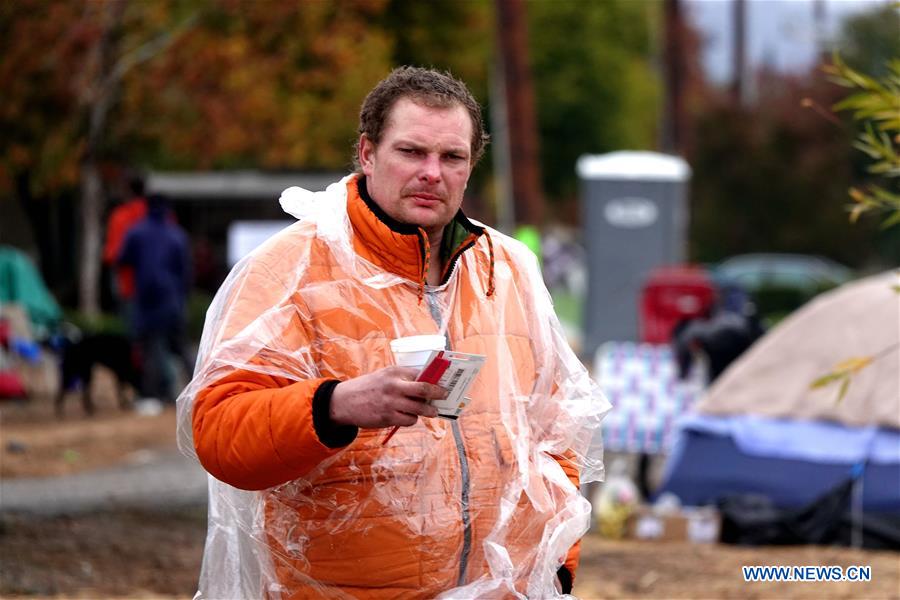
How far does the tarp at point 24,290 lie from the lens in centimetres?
1502

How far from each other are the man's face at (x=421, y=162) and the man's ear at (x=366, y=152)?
0.04 meters

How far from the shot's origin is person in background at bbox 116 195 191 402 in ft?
43.9

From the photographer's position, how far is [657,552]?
332 inches

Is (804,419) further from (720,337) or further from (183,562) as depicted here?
(183,562)

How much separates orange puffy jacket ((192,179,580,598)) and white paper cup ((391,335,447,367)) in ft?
0.56

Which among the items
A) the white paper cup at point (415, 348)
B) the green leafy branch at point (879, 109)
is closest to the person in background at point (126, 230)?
the green leafy branch at point (879, 109)

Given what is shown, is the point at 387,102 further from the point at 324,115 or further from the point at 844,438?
the point at 324,115

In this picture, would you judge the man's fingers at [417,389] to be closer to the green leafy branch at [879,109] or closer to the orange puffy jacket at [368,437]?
the orange puffy jacket at [368,437]

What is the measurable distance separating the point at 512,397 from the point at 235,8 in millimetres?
14811

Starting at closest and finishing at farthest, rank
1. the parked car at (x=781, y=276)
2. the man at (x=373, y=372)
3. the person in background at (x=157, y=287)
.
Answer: the man at (x=373, y=372)
the person in background at (x=157, y=287)
the parked car at (x=781, y=276)

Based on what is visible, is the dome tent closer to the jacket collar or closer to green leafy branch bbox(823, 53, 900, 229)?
green leafy branch bbox(823, 53, 900, 229)

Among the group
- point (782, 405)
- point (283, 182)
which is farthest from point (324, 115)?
point (782, 405)

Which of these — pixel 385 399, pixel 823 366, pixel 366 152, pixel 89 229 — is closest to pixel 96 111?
pixel 89 229

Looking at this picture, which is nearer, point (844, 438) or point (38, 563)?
point (38, 563)
